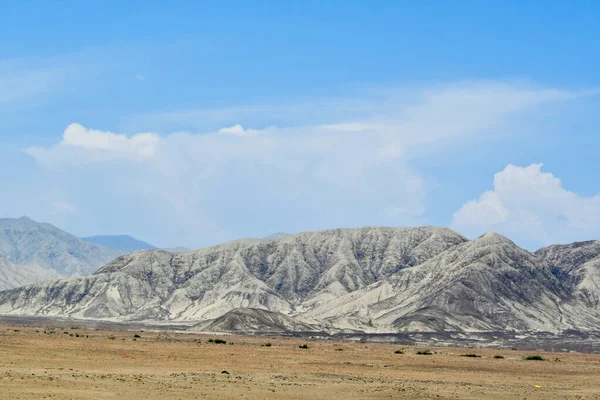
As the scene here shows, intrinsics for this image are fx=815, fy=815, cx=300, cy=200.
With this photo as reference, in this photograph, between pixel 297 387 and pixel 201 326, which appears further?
pixel 201 326

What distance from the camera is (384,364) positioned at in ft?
227

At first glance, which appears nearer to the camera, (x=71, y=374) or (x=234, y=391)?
(x=234, y=391)

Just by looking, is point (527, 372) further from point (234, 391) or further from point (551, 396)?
point (234, 391)

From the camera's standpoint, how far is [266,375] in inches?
2084

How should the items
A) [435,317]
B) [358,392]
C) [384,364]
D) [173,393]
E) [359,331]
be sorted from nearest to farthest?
[173,393] → [358,392] → [384,364] → [359,331] → [435,317]

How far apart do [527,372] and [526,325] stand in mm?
127936

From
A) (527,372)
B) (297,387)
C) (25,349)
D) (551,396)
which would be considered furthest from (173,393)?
(527,372)

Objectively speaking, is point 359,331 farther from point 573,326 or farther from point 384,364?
point 384,364

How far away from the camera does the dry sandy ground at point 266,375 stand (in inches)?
1626

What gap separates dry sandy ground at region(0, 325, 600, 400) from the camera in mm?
41312

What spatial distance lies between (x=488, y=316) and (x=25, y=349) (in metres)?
146

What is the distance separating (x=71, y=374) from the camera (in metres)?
46.3

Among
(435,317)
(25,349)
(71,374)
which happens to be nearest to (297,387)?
(71,374)

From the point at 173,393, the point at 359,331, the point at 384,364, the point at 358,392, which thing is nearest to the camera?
the point at 173,393
